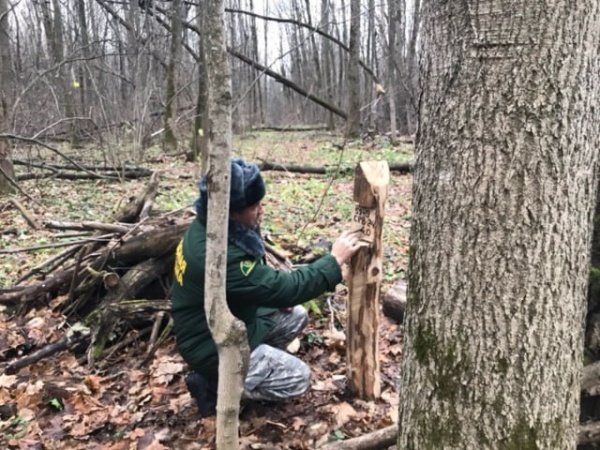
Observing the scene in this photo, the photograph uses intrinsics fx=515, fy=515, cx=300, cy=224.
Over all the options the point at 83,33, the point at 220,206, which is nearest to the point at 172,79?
the point at 83,33

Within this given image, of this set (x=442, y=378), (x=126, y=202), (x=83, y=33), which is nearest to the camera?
(x=442, y=378)

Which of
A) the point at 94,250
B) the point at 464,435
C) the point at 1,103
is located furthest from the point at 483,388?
the point at 1,103

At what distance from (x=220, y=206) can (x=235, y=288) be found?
59 centimetres

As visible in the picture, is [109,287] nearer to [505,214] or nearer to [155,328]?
[155,328]

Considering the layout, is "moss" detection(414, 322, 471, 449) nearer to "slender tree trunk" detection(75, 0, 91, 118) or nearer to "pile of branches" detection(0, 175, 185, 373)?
"pile of branches" detection(0, 175, 185, 373)

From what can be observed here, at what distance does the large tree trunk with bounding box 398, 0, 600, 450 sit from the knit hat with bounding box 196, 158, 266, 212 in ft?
3.87

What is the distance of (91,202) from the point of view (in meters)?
8.86

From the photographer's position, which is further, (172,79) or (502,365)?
(172,79)

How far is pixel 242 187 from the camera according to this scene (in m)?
2.72

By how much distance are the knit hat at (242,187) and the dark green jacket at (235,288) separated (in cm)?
21

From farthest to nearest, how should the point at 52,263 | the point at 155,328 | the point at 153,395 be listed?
1. the point at 52,263
2. the point at 155,328
3. the point at 153,395

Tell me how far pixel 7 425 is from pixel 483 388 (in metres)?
3.10

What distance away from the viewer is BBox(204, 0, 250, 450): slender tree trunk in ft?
7.52

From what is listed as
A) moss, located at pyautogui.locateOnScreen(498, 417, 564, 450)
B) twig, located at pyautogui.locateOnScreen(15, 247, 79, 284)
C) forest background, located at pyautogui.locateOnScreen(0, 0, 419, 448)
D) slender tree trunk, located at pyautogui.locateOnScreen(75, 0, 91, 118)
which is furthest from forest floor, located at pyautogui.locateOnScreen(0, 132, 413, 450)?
slender tree trunk, located at pyautogui.locateOnScreen(75, 0, 91, 118)
